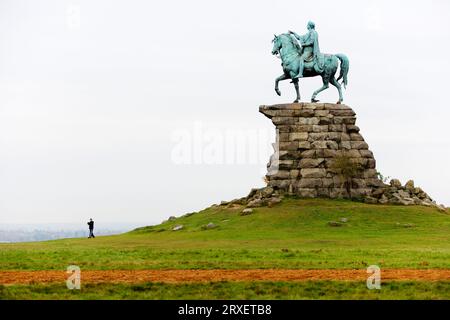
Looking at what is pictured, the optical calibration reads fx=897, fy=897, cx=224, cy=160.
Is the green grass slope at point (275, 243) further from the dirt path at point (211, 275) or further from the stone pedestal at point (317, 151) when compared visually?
the stone pedestal at point (317, 151)

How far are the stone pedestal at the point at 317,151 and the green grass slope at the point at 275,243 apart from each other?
4.99ft

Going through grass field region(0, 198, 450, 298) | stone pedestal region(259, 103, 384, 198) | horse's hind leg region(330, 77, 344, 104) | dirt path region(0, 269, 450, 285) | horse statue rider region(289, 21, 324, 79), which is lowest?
dirt path region(0, 269, 450, 285)

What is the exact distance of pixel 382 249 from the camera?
36.6 m

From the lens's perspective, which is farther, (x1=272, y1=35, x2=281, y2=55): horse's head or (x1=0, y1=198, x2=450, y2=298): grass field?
(x1=272, y1=35, x2=281, y2=55): horse's head

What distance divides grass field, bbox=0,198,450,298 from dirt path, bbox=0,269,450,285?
109 centimetres

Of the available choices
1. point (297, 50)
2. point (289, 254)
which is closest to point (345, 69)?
point (297, 50)

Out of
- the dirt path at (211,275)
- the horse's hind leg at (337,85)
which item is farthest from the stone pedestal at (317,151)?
the dirt path at (211,275)

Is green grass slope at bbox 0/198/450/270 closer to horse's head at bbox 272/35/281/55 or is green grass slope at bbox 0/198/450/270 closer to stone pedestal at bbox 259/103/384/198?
stone pedestal at bbox 259/103/384/198

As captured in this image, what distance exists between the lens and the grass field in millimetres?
29953

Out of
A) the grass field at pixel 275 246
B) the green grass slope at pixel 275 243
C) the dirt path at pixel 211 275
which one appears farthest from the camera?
the green grass slope at pixel 275 243

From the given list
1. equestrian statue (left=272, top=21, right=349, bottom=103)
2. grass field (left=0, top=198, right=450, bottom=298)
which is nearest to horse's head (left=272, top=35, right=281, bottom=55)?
equestrian statue (left=272, top=21, right=349, bottom=103)

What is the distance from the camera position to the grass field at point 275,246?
2995 centimetres
